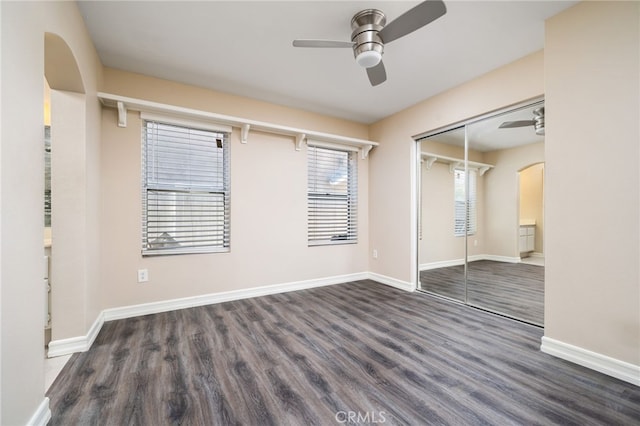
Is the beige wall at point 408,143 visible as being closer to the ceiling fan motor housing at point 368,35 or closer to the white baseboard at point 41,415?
the ceiling fan motor housing at point 368,35

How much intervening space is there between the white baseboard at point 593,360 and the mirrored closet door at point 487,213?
22.9 inches

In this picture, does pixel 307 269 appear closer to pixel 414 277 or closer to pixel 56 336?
pixel 414 277

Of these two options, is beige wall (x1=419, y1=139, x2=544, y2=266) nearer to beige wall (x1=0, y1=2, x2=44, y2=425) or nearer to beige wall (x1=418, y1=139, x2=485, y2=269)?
beige wall (x1=418, y1=139, x2=485, y2=269)

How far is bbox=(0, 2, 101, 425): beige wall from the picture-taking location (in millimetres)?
1041

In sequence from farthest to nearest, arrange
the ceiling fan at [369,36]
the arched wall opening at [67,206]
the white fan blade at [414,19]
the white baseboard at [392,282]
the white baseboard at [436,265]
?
1. the white baseboard at [392,282]
2. the white baseboard at [436,265]
3. the arched wall opening at [67,206]
4. the ceiling fan at [369,36]
5. the white fan blade at [414,19]

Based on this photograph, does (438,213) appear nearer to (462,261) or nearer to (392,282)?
(462,261)

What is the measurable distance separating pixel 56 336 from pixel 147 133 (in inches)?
79.8

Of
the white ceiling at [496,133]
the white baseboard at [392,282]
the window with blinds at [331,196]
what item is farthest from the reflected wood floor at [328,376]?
the white ceiling at [496,133]

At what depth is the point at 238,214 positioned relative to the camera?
330cm

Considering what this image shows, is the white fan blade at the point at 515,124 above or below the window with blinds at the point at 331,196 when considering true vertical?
above

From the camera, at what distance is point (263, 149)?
3479mm

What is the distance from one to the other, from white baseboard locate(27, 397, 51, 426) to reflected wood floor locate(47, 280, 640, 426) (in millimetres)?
41

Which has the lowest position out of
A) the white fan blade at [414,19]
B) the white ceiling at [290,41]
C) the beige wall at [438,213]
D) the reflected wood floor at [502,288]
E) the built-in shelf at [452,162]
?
the reflected wood floor at [502,288]

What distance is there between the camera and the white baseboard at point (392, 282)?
3682mm
